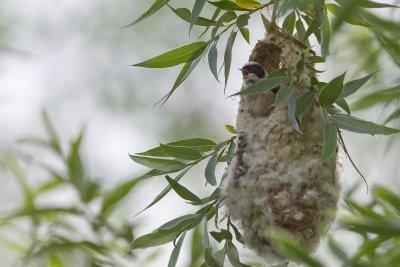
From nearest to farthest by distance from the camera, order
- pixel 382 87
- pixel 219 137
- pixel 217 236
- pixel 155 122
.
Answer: pixel 217 236 < pixel 382 87 < pixel 219 137 < pixel 155 122

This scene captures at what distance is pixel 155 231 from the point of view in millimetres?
2502

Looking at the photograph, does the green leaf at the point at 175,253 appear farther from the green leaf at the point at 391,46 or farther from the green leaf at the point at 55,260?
the green leaf at the point at 391,46

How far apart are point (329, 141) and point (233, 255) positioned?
0.39 m

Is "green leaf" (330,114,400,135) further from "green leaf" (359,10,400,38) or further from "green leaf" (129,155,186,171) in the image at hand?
"green leaf" (129,155,186,171)

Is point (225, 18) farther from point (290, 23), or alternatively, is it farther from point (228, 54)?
point (290, 23)

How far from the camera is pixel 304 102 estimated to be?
2.36m

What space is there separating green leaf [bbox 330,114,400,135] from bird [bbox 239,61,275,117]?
1.13 ft

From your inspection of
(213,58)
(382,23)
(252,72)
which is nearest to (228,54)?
(213,58)

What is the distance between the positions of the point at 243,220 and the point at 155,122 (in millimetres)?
4540

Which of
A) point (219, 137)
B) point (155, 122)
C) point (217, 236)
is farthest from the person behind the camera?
point (155, 122)

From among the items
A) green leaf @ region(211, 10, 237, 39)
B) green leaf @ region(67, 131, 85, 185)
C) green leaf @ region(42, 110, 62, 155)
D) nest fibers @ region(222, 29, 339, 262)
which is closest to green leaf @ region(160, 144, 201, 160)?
nest fibers @ region(222, 29, 339, 262)

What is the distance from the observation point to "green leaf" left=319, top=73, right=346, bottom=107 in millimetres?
2286

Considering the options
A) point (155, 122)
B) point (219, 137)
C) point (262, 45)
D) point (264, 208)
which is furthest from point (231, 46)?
point (155, 122)

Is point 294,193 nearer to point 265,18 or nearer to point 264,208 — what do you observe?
point 264,208
